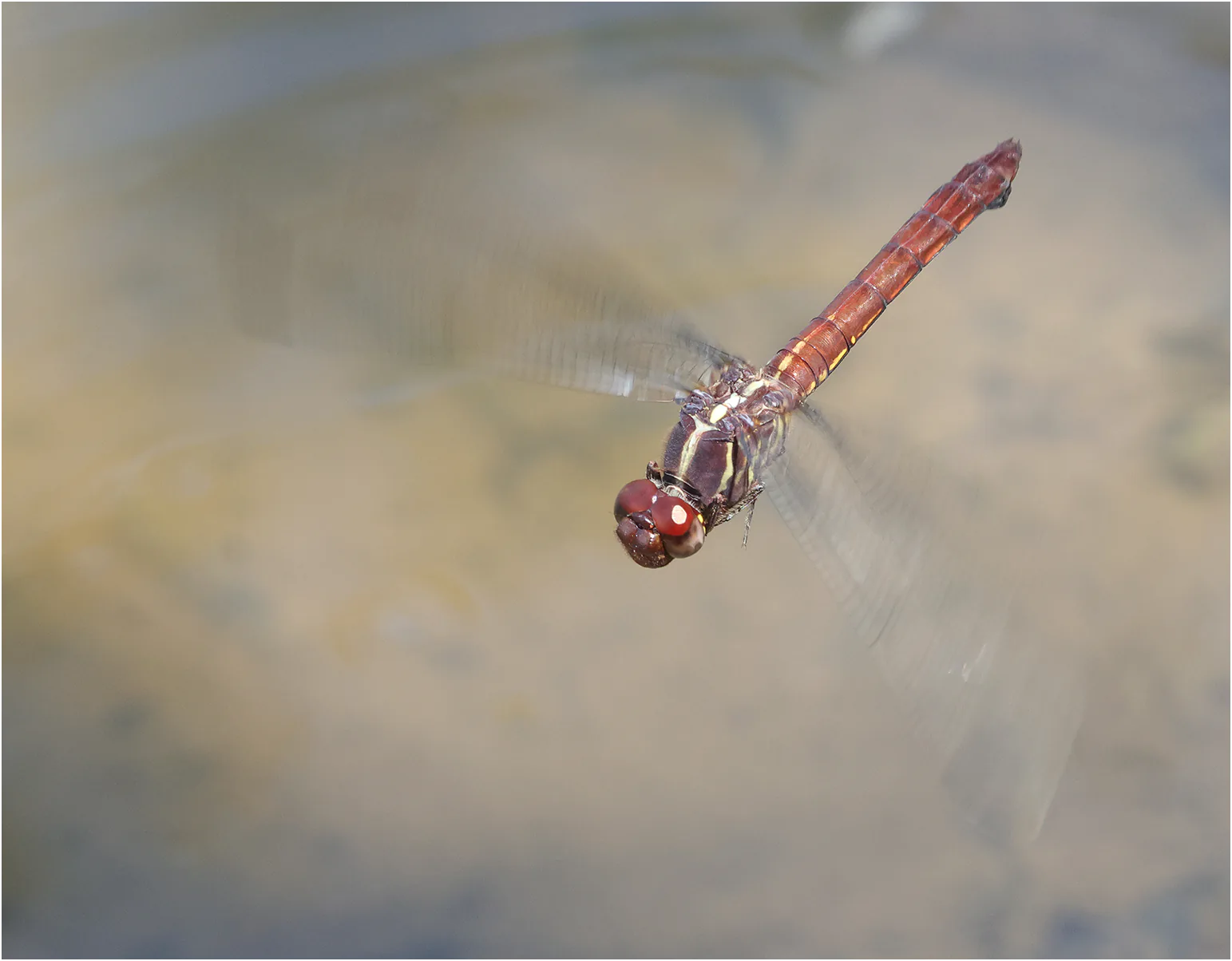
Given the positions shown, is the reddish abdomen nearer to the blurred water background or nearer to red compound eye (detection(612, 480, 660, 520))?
the blurred water background

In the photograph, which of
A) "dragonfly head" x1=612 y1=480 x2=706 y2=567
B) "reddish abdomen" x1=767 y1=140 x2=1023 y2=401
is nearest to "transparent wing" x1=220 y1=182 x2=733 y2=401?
"reddish abdomen" x1=767 y1=140 x2=1023 y2=401

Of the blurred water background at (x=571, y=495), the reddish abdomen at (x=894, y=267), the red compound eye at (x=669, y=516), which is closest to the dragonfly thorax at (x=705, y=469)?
the red compound eye at (x=669, y=516)

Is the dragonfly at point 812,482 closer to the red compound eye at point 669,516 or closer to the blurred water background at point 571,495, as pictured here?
the red compound eye at point 669,516

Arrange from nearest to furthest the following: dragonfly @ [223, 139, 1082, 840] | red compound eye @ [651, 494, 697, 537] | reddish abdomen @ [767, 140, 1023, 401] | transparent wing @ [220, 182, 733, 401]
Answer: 1. red compound eye @ [651, 494, 697, 537]
2. dragonfly @ [223, 139, 1082, 840]
3. transparent wing @ [220, 182, 733, 401]
4. reddish abdomen @ [767, 140, 1023, 401]

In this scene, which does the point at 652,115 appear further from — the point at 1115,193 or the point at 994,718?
the point at 994,718

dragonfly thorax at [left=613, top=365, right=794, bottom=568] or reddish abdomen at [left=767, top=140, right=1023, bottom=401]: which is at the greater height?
reddish abdomen at [left=767, top=140, right=1023, bottom=401]

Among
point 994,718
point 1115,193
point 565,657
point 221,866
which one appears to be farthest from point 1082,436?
point 221,866
